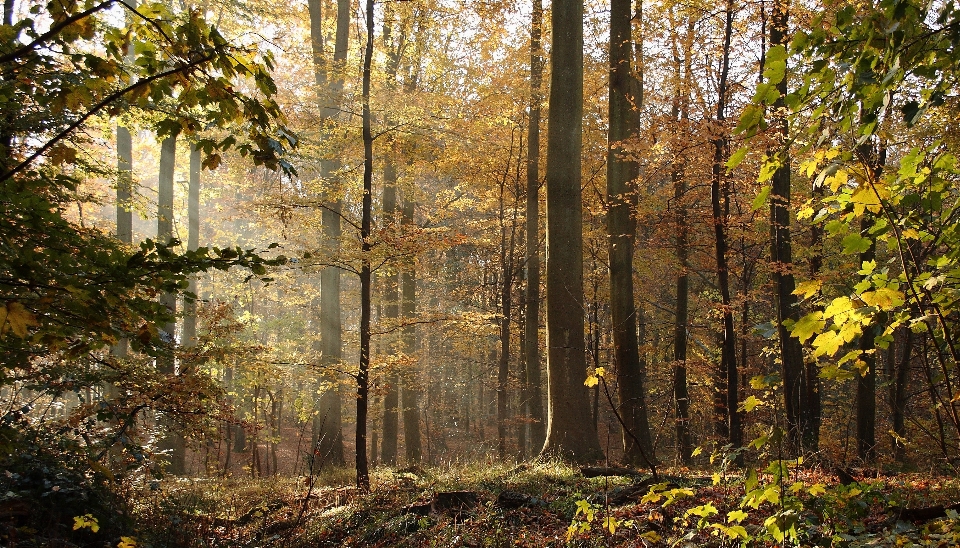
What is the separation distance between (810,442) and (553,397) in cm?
504

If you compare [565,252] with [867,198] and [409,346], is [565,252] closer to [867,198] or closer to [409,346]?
[867,198]

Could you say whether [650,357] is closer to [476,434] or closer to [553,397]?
[476,434]

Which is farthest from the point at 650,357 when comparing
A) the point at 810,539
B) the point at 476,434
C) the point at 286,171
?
the point at 286,171

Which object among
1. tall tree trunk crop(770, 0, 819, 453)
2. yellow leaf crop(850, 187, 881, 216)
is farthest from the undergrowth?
tall tree trunk crop(770, 0, 819, 453)

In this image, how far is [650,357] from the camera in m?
24.9

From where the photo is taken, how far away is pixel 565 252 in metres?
9.02

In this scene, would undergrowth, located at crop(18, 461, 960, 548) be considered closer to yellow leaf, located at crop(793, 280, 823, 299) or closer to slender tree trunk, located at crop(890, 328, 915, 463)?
yellow leaf, located at crop(793, 280, 823, 299)

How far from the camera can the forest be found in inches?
90.5

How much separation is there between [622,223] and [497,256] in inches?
342

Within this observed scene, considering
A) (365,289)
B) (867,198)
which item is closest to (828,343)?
(867,198)

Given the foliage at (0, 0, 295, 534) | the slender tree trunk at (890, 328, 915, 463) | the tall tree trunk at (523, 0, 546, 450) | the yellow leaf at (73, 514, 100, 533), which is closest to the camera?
the foliage at (0, 0, 295, 534)

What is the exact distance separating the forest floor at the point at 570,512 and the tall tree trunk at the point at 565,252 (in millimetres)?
733

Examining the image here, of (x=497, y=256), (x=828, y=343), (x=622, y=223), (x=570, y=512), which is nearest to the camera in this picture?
(x=828, y=343)

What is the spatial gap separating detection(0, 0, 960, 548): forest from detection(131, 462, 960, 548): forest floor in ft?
0.19
